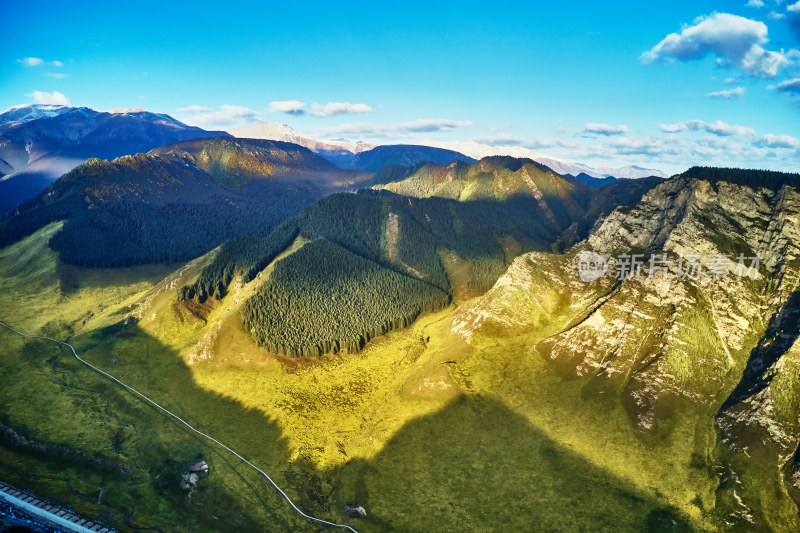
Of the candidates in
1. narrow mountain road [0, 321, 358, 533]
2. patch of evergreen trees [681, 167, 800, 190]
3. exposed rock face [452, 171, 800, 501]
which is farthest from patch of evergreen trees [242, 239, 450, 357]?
patch of evergreen trees [681, 167, 800, 190]

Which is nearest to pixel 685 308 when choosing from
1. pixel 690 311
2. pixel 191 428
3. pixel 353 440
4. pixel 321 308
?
pixel 690 311

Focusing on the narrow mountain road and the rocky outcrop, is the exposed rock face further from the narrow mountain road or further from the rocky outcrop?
the narrow mountain road

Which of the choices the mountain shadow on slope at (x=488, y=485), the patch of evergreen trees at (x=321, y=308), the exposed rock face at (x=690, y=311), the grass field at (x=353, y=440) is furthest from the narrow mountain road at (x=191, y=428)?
the exposed rock face at (x=690, y=311)

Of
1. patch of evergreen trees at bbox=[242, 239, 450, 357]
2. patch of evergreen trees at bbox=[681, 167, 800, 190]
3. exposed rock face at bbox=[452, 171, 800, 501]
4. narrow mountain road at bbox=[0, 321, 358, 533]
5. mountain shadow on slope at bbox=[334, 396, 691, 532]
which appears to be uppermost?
patch of evergreen trees at bbox=[681, 167, 800, 190]

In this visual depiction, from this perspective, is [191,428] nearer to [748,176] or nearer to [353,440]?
[353,440]

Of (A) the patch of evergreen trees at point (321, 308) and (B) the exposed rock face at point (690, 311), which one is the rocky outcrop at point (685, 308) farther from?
(A) the patch of evergreen trees at point (321, 308)
